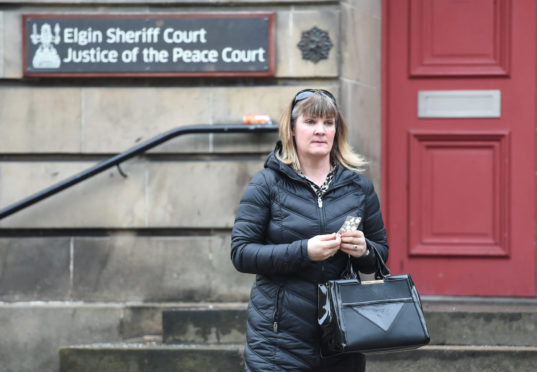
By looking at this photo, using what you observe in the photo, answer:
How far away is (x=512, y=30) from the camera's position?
6012 millimetres

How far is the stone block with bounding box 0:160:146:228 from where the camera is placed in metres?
5.86

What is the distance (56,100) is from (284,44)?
1691mm

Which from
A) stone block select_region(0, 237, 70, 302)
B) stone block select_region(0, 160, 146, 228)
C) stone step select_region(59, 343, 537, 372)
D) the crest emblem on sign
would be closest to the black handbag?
stone step select_region(59, 343, 537, 372)

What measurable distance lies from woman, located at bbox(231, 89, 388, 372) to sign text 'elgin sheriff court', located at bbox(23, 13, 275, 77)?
2.43m

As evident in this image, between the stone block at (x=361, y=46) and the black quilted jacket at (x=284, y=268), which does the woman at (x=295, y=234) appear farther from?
the stone block at (x=361, y=46)

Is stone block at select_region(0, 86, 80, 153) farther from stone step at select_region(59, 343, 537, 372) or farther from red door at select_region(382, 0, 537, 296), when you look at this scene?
red door at select_region(382, 0, 537, 296)

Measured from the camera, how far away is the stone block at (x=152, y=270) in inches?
229

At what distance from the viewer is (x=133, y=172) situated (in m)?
5.86

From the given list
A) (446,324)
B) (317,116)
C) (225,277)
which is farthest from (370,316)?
(225,277)

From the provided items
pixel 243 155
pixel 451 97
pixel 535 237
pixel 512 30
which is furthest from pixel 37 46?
pixel 535 237

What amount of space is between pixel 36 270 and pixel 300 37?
2518 mm

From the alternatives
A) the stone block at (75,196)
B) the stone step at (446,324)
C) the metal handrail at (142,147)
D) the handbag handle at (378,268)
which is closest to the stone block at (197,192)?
the stone block at (75,196)

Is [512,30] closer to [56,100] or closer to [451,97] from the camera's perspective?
[451,97]

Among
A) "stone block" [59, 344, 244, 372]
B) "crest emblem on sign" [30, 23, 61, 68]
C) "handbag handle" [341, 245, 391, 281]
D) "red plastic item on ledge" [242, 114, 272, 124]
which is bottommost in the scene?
"stone block" [59, 344, 244, 372]
